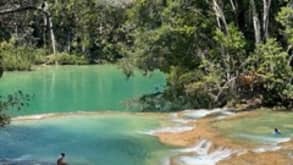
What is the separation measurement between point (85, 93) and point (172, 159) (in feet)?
Answer: 85.6

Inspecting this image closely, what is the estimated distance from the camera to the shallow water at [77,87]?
36.4m

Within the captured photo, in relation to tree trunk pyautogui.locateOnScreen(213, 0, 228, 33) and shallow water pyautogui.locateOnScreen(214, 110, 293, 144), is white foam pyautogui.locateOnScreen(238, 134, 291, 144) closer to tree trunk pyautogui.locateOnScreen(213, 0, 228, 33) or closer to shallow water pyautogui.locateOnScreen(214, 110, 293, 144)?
shallow water pyautogui.locateOnScreen(214, 110, 293, 144)

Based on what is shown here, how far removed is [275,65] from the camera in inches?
1091

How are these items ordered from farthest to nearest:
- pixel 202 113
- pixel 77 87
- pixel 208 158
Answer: pixel 77 87 → pixel 202 113 → pixel 208 158

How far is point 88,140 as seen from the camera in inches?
877

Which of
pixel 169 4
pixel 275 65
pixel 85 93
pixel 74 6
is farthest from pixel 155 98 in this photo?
pixel 74 6

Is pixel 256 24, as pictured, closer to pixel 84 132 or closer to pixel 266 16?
pixel 266 16

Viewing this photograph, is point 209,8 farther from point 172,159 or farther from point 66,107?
point 172,159

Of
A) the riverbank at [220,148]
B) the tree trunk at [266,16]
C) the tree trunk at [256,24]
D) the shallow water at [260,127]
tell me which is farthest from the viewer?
the tree trunk at [256,24]

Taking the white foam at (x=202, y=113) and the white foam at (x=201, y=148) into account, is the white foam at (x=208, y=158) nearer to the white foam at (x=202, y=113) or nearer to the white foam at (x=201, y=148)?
the white foam at (x=201, y=148)

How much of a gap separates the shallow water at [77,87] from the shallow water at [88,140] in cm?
442

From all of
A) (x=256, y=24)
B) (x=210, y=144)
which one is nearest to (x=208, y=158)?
(x=210, y=144)

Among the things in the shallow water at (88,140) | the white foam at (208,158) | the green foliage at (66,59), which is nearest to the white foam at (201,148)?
the white foam at (208,158)

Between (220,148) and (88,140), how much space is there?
5.32 m
